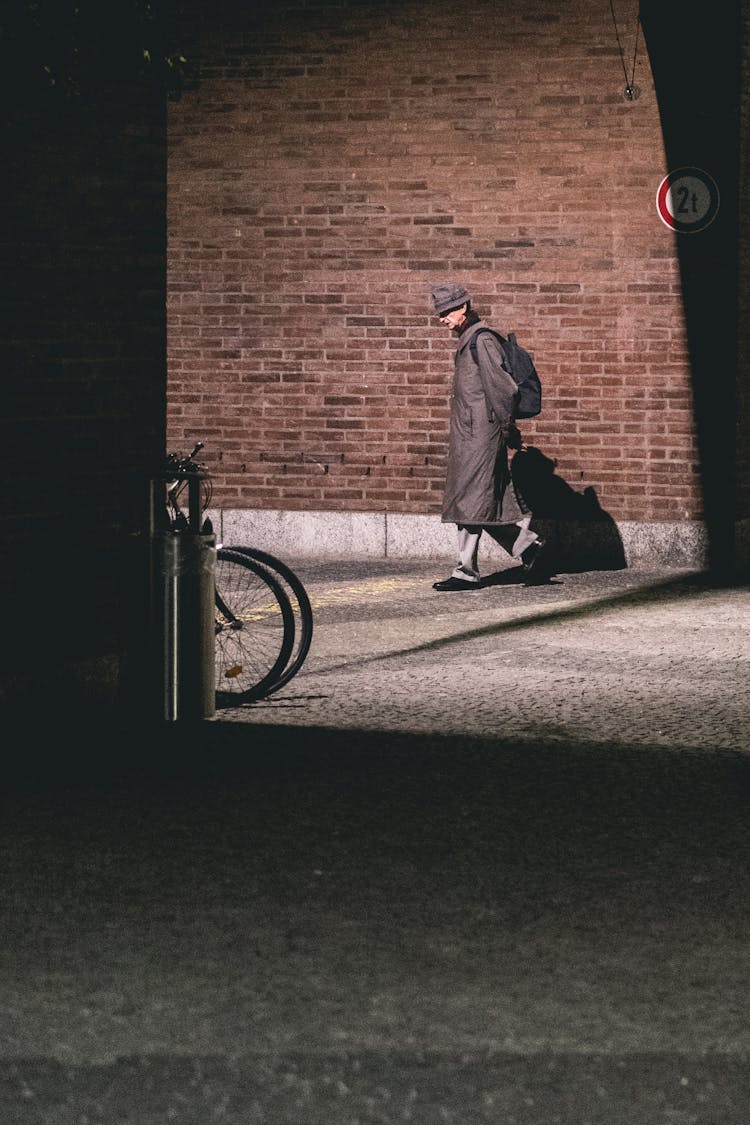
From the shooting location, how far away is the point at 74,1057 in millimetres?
4551

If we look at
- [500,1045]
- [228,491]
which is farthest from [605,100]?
[500,1045]

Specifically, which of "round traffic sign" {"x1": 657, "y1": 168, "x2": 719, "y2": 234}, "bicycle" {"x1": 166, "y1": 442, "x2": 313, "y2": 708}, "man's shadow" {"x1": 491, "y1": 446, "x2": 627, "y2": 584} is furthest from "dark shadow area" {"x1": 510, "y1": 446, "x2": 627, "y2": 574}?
"bicycle" {"x1": 166, "y1": 442, "x2": 313, "y2": 708}

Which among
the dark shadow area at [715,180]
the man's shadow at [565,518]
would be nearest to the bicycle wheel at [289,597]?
the man's shadow at [565,518]

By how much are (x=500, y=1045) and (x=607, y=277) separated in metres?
11.5

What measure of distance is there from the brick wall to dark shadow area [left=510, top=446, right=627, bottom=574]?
0.38 ft

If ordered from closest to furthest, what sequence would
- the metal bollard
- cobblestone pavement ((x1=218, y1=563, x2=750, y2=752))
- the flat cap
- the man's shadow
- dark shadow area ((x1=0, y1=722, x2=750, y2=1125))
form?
dark shadow area ((x1=0, y1=722, x2=750, y2=1125)), the metal bollard, cobblestone pavement ((x1=218, y1=563, x2=750, y2=752)), the flat cap, the man's shadow

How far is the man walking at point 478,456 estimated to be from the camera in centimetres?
1388

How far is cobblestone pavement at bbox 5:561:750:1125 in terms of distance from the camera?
441 centimetres

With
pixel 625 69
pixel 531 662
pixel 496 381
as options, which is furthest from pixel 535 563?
pixel 625 69

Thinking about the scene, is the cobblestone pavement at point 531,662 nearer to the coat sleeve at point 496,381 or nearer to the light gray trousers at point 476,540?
the light gray trousers at point 476,540

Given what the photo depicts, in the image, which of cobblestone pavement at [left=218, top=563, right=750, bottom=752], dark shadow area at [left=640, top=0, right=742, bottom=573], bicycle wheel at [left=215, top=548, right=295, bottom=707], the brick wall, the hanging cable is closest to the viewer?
cobblestone pavement at [left=218, top=563, right=750, bottom=752]

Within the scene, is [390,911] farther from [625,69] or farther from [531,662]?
[625,69]

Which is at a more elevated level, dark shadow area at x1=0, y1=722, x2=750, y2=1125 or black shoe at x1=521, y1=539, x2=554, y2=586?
black shoe at x1=521, y1=539, x2=554, y2=586

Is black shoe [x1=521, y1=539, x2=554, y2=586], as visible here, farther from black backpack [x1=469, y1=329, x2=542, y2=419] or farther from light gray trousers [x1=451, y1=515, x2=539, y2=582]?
black backpack [x1=469, y1=329, x2=542, y2=419]
